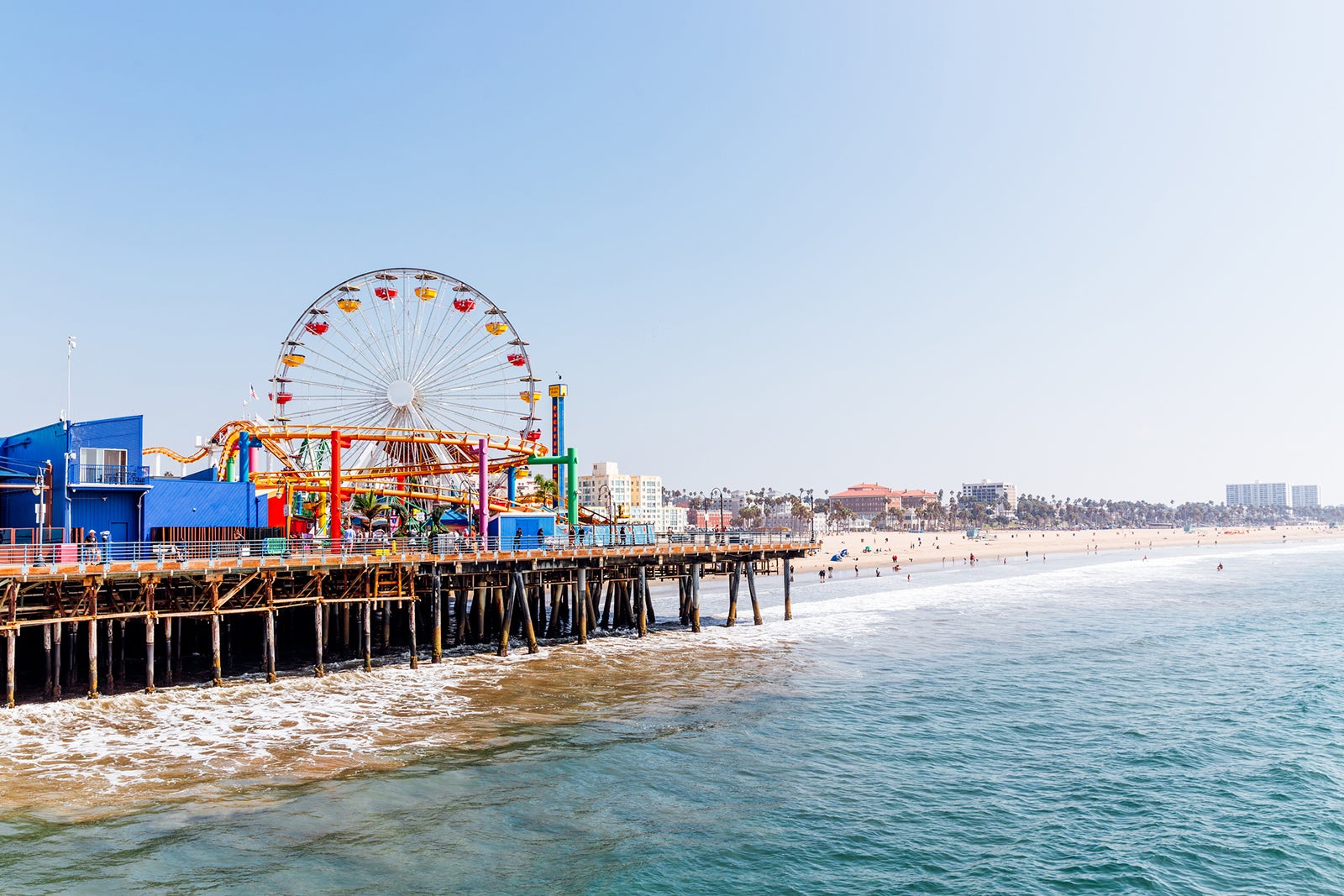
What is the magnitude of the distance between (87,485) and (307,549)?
8.05m

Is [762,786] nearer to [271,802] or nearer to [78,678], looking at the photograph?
[271,802]

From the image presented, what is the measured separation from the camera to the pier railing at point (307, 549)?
2956 cm

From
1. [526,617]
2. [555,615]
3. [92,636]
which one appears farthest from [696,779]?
[555,615]

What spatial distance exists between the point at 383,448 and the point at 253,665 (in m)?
19.3

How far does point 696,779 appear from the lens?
71.9 ft

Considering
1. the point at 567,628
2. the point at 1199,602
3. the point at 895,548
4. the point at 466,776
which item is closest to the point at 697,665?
the point at 567,628

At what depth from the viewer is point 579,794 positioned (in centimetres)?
2067

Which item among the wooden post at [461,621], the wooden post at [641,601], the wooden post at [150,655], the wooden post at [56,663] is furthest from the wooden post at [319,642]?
the wooden post at [641,601]

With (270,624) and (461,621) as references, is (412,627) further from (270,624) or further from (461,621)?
(461,621)

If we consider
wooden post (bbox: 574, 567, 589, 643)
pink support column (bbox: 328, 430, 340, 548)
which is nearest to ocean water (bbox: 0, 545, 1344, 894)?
wooden post (bbox: 574, 567, 589, 643)

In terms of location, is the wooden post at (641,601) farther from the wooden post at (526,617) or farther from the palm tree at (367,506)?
the palm tree at (367,506)

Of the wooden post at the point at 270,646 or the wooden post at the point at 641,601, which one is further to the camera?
the wooden post at the point at 641,601

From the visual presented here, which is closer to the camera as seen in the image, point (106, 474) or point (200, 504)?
point (106, 474)

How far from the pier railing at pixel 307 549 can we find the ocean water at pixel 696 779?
14.6ft
